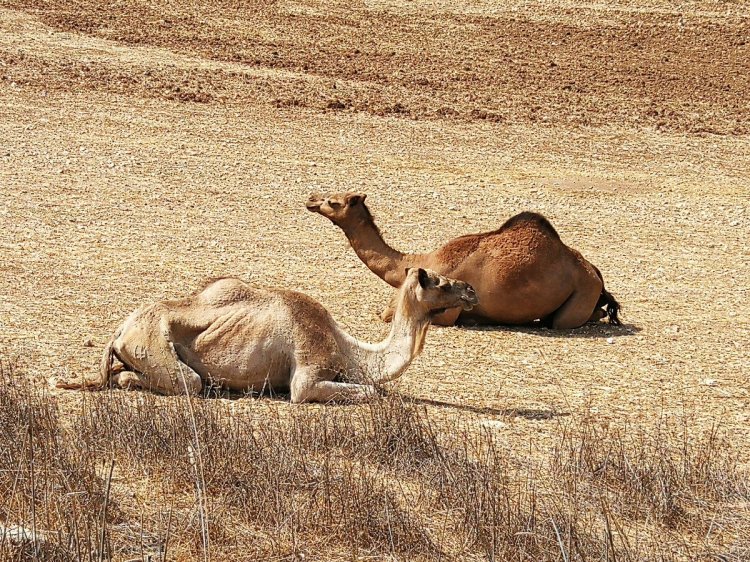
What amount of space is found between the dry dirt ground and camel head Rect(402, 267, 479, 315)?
630 millimetres

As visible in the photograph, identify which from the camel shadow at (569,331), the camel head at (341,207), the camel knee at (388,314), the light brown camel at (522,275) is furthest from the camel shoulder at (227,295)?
the camel head at (341,207)

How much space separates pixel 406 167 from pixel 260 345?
9698 mm

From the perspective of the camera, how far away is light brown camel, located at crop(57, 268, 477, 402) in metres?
8.49

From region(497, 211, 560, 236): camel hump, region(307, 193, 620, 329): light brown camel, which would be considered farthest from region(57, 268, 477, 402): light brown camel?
region(497, 211, 560, 236): camel hump

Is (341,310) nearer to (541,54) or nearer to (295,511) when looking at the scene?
(295,511)

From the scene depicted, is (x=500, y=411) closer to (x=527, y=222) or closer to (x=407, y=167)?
(x=527, y=222)

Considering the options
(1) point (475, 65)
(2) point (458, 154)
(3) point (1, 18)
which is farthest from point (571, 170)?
(3) point (1, 18)

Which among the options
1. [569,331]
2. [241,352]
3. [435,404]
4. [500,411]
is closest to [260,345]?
[241,352]

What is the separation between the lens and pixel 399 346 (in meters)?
8.80

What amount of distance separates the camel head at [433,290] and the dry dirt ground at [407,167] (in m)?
0.63

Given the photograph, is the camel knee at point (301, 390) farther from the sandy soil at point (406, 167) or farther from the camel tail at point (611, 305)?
the camel tail at point (611, 305)

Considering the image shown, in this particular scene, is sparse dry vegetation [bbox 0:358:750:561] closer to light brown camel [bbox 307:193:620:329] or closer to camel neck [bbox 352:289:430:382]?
camel neck [bbox 352:289:430:382]

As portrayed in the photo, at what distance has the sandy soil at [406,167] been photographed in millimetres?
10211

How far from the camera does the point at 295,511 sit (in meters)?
6.38
